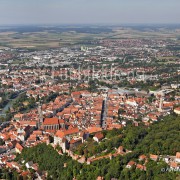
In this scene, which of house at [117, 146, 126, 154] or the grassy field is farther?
the grassy field

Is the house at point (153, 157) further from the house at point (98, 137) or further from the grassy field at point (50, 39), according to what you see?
the grassy field at point (50, 39)

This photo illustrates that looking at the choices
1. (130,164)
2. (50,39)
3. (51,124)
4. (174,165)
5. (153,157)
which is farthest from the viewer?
(50,39)

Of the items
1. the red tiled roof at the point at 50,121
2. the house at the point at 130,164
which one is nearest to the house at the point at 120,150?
the house at the point at 130,164

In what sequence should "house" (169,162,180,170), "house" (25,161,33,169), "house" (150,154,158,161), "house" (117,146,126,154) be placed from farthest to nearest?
"house" (25,161,33,169) → "house" (117,146,126,154) → "house" (150,154,158,161) → "house" (169,162,180,170)

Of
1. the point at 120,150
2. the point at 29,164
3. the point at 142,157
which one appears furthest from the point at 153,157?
the point at 29,164

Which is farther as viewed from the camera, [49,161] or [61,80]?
[61,80]

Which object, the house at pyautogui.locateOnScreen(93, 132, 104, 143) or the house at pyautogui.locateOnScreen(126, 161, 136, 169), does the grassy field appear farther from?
the house at pyautogui.locateOnScreen(126, 161, 136, 169)

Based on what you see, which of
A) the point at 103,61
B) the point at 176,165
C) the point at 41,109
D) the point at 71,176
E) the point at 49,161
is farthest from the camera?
the point at 103,61

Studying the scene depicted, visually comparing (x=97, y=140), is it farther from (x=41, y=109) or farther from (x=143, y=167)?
(x=41, y=109)

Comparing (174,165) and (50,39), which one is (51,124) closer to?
(174,165)

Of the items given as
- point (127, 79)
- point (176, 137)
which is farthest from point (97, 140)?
point (127, 79)

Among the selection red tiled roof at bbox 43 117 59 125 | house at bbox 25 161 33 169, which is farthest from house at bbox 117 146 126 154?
red tiled roof at bbox 43 117 59 125
